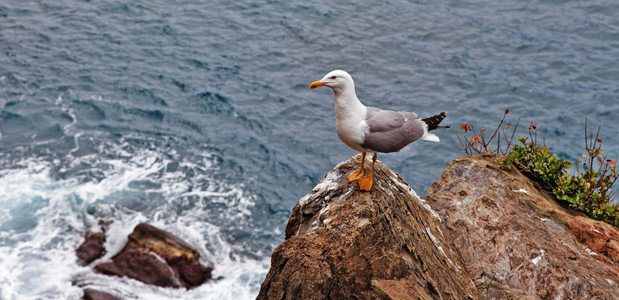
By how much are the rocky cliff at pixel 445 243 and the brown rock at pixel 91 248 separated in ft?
27.4

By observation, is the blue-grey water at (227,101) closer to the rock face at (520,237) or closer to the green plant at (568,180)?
the rock face at (520,237)

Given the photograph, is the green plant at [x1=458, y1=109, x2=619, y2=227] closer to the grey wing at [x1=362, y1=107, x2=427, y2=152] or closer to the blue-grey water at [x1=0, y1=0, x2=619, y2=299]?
the grey wing at [x1=362, y1=107, x2=427, y2=152]

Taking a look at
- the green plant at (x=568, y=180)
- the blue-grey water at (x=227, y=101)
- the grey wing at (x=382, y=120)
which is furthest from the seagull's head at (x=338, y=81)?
the blue-grey water at (x=227, y=101)

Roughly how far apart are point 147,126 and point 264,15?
33.0 feet

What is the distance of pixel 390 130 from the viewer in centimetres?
655

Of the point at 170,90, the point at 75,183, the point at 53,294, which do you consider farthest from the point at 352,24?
the point at 53,294

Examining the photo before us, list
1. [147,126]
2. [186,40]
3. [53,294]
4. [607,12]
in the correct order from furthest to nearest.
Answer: [607,12] < [186,40] < [147,126] < [53,294]

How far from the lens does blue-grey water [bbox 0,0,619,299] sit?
14648mm

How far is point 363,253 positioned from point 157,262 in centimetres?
856

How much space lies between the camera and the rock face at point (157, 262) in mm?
12750

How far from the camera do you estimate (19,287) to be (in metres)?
12.6

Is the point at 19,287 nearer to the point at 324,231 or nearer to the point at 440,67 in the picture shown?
the point at 324,231

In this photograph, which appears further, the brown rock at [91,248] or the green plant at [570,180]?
the brown rock at [91,248]


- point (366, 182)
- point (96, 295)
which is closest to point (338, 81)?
point (366, 182)
